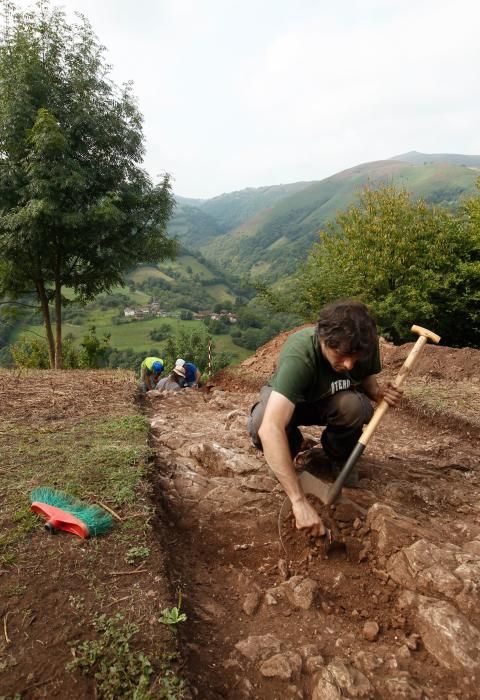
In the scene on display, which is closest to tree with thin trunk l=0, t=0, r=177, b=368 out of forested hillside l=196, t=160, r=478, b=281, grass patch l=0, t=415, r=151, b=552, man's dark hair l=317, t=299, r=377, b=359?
grass patch l=0, t=415, r=151, b=552

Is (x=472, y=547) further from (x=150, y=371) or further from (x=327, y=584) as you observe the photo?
(x=150, y=371)

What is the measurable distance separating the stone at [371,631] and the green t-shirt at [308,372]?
43.0 inches

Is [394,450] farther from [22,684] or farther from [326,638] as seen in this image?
[22,684]

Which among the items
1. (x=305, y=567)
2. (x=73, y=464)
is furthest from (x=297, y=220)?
(x=305, y=567)

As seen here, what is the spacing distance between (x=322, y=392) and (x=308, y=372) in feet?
1.13

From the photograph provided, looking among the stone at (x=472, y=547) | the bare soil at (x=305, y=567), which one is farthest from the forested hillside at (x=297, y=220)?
the stone at (x=472, y=547)

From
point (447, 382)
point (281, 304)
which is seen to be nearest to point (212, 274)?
point (281, 304)

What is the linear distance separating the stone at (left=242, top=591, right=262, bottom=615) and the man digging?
1.33 feet

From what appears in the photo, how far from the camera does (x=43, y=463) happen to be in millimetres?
3326

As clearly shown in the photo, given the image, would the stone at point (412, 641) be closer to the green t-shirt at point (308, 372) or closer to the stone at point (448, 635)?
the stone at point (448, 635)

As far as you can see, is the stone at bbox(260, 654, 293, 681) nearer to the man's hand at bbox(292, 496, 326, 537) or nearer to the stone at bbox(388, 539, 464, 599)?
the man's hand at bbox(292, 496, 326, 537)

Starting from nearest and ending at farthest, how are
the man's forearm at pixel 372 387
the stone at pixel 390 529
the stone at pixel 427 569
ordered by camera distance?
the stone at pixel 427 569 → the stone at pixel 390 529 → the man's forearm at pixel 372 387

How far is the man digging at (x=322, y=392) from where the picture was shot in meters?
2.43

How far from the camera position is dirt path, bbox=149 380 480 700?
1.85 meters
